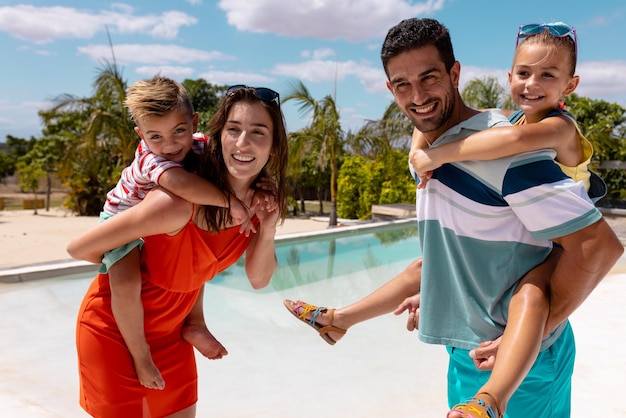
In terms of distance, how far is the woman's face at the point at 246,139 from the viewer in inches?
80.1

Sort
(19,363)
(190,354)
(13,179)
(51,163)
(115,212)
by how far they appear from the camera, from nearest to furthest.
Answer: (115,212)
(190,354)
(19,363)
(51,163)
(13,179)

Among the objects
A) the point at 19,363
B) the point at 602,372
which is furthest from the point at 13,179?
the point at 602,372

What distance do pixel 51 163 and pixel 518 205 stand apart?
26.9 m

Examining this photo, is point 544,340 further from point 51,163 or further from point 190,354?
point 51,163

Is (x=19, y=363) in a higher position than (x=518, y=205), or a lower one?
lower

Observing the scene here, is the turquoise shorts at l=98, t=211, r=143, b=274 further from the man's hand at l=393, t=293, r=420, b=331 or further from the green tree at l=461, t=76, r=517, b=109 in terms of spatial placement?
the green tree at l=461, t=76, r=517, b=109

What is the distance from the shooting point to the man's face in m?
1.77

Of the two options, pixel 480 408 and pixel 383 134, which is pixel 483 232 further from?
pixel 383 134

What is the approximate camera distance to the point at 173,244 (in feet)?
6.79

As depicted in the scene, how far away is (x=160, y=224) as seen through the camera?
1.95m

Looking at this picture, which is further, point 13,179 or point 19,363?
point 13,179

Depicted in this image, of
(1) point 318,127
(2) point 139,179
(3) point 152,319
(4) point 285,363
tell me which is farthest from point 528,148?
(1) point 318,127

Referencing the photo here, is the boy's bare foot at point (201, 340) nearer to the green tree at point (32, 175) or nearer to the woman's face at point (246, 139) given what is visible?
the woman's face at point (246, 139)

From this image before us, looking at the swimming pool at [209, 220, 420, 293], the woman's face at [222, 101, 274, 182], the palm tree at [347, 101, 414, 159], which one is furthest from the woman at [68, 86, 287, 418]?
the palm tree at [347, 101, 414, 159]
